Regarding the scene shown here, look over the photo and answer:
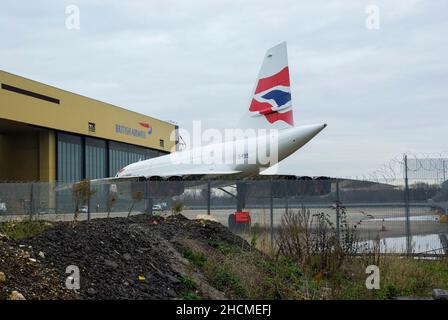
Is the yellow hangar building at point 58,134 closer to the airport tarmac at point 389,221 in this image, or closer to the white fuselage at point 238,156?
the white fuselage at point 238,156

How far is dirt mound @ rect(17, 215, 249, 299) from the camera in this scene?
22.9 feet

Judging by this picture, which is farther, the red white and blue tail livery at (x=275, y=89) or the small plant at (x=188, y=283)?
the red white and blue tail livery at (x=275, y=89)

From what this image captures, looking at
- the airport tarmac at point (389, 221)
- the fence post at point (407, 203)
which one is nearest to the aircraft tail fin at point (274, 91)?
the airport tarmac at point (389, 221)

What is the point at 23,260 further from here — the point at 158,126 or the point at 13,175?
the point at 158,126

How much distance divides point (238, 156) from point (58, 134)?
76.6ft

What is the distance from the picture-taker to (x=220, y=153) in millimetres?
26969

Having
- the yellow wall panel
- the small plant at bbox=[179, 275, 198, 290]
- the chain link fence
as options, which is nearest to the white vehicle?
the chain link fence

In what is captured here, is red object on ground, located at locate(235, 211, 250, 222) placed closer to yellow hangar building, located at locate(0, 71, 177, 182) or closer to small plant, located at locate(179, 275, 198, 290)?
small plant, located at locate(179, 275, 198, 290)

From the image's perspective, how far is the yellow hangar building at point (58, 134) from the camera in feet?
130

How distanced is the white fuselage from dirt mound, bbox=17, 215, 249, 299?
576 inches

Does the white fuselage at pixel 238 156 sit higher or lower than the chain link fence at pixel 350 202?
higher

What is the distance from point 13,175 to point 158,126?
18.1 m

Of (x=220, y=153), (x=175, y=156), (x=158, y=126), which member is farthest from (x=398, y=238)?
(x=158, y=126)

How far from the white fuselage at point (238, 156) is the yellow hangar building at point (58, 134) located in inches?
545
